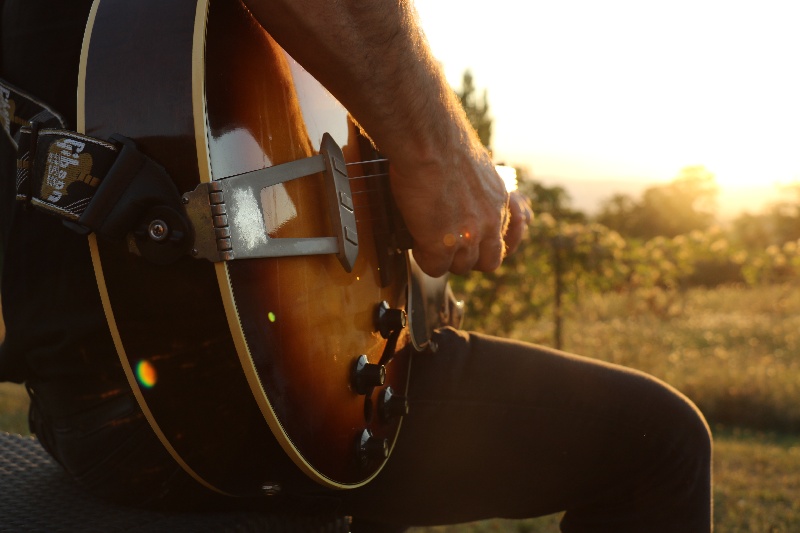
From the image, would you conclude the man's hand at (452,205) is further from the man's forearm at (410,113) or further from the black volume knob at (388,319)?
the black volume knob at (388,319)

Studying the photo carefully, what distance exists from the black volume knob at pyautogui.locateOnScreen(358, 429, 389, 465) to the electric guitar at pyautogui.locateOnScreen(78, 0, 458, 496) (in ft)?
0.12

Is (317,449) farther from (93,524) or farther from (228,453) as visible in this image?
(93,524)

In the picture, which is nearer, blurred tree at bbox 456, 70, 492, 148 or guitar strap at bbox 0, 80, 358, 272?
guitar strap at bbox 0, 80, 358, 272

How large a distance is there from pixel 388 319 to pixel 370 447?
23 cm

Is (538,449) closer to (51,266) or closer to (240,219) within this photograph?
(240,219)

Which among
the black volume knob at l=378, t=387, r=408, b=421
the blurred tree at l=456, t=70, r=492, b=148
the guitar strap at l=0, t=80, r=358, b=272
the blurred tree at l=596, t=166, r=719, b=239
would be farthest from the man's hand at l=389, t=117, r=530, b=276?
the blurred tree at l=596, t=166, r=719, b=239

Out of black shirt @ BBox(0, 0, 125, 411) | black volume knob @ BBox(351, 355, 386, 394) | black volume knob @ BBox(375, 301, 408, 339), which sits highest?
black shirt @ BBox(0, 0, 125, 411)

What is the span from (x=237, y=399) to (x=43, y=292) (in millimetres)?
348

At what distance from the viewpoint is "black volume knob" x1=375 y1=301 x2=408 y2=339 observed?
4.30 ft

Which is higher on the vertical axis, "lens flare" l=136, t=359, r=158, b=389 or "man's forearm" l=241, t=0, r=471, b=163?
"man's forearm" l=241, t=0, r=471, b=163

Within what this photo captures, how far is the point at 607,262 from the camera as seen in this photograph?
24.2 feet

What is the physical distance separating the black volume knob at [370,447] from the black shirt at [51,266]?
39 centimetres

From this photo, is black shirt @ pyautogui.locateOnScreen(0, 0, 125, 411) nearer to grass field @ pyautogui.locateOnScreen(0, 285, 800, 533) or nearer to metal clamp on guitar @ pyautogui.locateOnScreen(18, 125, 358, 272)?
metal clamp on guitar @ pyautogui.locateOnScreen(18, 125, 358, 272)

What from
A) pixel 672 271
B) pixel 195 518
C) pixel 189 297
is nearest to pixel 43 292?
pixel 189 297
